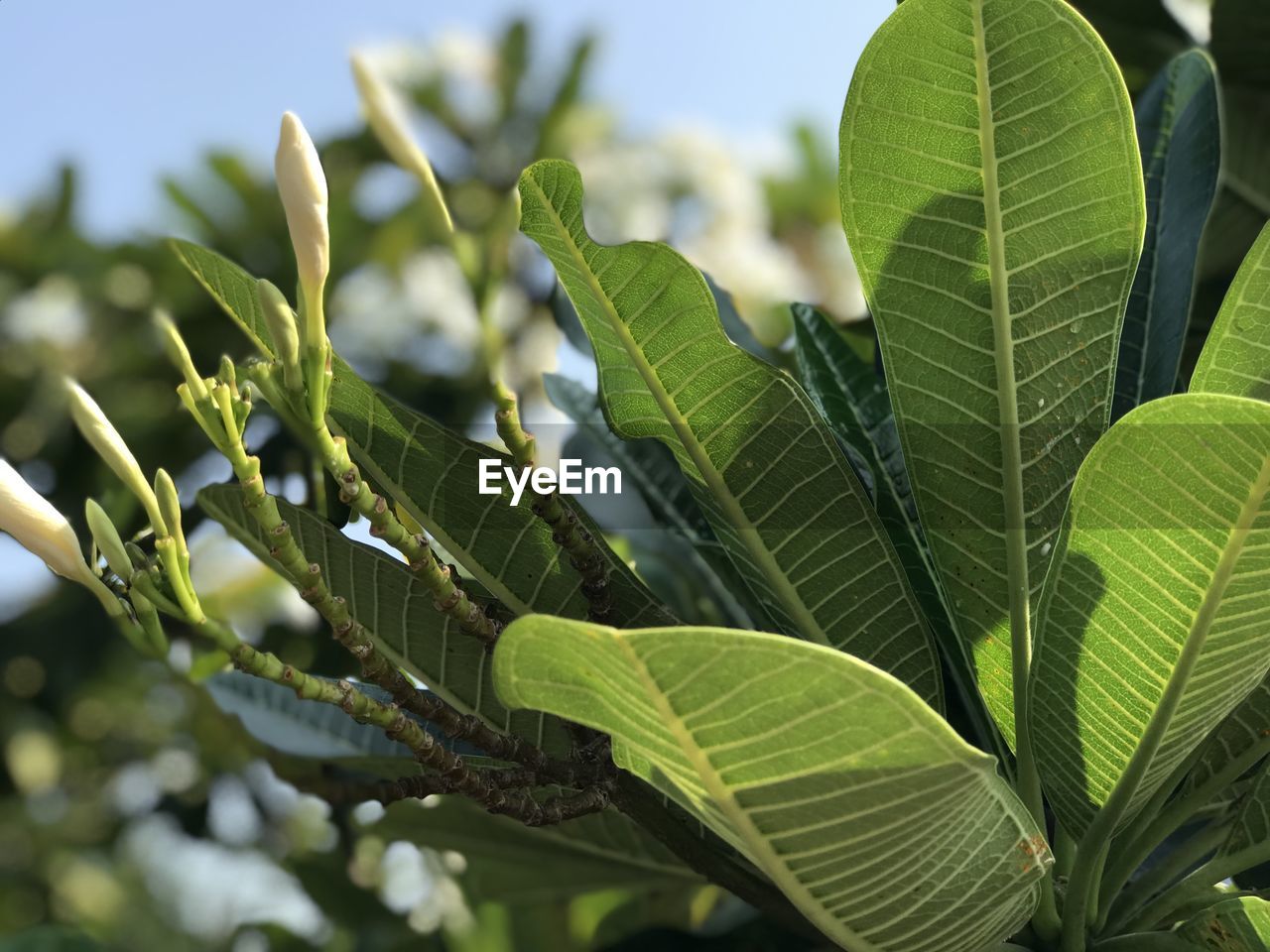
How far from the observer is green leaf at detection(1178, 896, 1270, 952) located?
1.85ft

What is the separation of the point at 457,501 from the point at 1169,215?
0.53 m

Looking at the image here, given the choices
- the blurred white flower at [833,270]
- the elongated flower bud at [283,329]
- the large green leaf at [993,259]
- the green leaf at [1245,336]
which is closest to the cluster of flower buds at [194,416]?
the elongated flower bud at [283,329]

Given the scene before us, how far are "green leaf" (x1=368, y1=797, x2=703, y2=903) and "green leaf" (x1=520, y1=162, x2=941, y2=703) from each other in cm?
40

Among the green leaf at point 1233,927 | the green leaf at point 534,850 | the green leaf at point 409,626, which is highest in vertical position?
the green leaf at point 409,626

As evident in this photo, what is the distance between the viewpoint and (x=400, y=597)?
68cm

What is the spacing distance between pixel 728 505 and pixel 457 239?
0.20 metres

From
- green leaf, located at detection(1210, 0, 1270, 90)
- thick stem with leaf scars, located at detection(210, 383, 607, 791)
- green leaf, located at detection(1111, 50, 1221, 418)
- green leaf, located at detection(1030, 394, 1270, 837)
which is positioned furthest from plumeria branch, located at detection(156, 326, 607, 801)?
green leaf, located at detection(1210, 0, 1270, 90)

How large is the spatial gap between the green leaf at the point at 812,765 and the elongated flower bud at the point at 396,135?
212mm

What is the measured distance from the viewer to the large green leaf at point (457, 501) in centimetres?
65

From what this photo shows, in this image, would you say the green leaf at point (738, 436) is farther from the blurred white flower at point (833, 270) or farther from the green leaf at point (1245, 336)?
the blurred white flower at point (833, 270)

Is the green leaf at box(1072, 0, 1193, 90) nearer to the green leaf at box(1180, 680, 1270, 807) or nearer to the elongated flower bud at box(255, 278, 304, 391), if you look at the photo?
the green leaf at box(1180, 680, 1270, 807)

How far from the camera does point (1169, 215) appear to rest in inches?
34.7

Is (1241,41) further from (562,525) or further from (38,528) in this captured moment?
(38,528)

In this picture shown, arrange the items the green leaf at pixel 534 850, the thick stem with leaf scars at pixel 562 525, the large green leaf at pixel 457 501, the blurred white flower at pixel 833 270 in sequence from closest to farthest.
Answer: the thick stem with leaf scars at pixel 562 525 → the large green leaf at pixel 457 501 → the green leaf at pixel 534 850 → the blurred white flower at pixel 833 270
